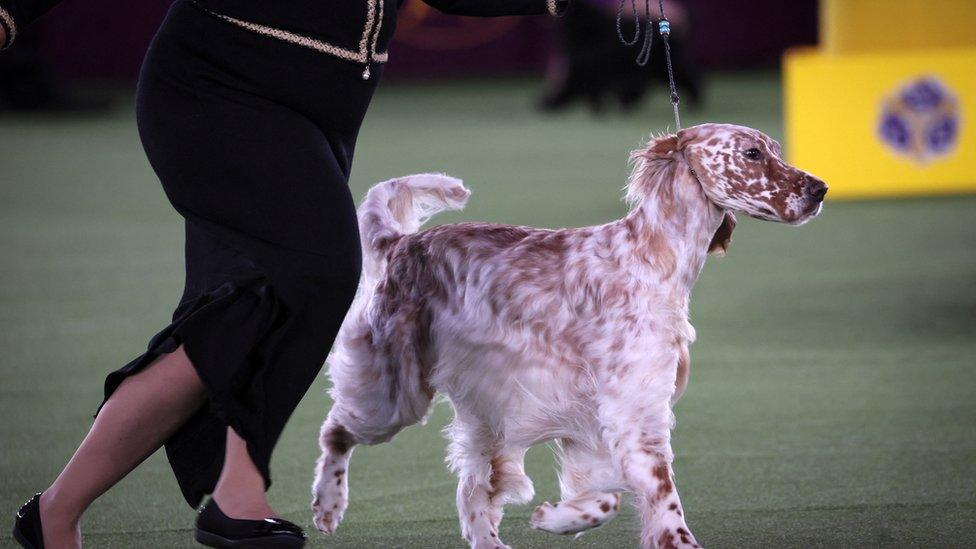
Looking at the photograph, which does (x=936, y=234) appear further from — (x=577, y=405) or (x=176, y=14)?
(x=176, y=14)

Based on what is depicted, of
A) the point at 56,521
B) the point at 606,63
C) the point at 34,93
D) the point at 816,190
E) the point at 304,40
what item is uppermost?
the point at 304,40

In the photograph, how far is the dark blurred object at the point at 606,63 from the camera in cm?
1669

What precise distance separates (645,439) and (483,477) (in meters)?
0.54

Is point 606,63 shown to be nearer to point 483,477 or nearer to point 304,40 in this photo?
point 483,477

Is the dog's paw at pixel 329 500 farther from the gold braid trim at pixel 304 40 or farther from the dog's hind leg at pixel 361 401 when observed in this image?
the gold braid trim at pixel 304 40

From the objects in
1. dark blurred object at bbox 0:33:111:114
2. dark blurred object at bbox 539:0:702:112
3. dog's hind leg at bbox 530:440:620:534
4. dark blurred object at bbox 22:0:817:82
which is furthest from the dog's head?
dark blurred object at bbox 22:0:817:82

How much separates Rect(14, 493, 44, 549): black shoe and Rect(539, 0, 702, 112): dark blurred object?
1409 cm

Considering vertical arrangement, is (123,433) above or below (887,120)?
above

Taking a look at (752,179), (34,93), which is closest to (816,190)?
(752,179)

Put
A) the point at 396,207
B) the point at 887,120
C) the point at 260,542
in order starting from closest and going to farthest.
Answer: the point at 260,542
the point at 396,207
the point at 887,120

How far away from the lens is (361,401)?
3484mm

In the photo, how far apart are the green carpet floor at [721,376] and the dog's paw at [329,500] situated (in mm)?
107

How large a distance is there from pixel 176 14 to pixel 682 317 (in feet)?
3.96

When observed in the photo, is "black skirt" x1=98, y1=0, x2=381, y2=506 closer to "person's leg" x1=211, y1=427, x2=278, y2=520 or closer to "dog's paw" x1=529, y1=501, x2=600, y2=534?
"person's leg" x1=211, y1=427, x2=278, y2=520
